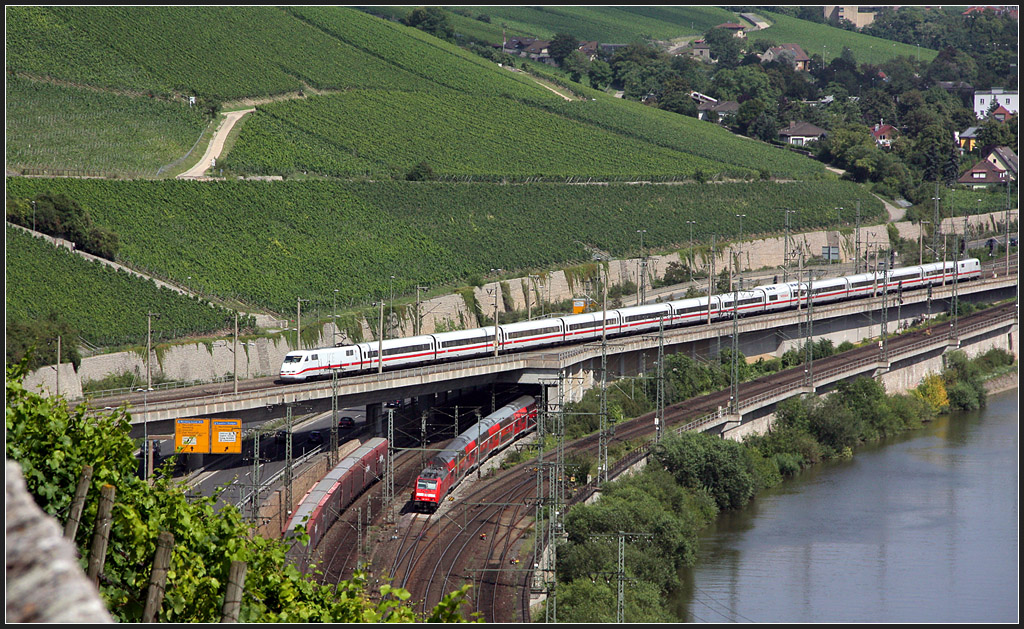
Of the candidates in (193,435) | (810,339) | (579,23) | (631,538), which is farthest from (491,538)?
(579,23)

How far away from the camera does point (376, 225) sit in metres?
83.9

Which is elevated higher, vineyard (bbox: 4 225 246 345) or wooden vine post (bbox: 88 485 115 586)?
vineyard (bbox: 4 225 246 345)

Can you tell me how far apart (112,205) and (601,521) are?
4319 centimetres

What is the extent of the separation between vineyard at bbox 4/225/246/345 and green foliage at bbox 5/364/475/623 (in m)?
41.5

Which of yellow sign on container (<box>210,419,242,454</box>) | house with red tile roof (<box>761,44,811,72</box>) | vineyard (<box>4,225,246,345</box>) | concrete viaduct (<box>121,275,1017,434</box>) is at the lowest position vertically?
yellow sign on container (<box>210,419,242,454</box>)

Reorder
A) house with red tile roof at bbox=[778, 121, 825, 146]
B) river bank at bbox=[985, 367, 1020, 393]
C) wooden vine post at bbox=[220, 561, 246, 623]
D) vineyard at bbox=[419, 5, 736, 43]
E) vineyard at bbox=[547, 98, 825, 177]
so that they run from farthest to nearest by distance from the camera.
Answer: vineyard at bbox=[419, 5, 736, 43] → house with red tile roof at bbox=[778, 121, 825, 146] → vineyard at bbox=[547, 98, 825, 177] → river bank at bbox=[985, 367, 1020, 393] → wooden vine post at bbox=[220, 561, 246, 623]

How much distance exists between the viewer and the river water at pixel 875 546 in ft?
129

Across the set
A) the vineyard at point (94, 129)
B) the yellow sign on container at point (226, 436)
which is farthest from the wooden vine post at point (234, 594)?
the vineyard at point (94, 129)

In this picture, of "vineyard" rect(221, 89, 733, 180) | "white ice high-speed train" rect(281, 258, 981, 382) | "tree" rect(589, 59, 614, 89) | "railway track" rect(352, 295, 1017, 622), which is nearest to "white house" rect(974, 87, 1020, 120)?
"tree" rect(589, 59, 614, 89)

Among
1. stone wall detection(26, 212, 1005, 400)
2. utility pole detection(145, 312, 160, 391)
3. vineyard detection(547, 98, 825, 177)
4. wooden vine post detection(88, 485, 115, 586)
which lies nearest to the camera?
wooden vine post detection(88, 485, 115, 586)

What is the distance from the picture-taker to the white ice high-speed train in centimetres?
5300

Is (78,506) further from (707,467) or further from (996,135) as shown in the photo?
(996,135)

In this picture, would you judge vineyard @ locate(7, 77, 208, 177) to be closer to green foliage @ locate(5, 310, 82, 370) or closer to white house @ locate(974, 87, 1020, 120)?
green foliage @ locate(5, 310, 82, 370)

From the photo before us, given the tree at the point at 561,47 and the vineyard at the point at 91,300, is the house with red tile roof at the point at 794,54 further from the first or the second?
the vineyard at the point at 91,300
